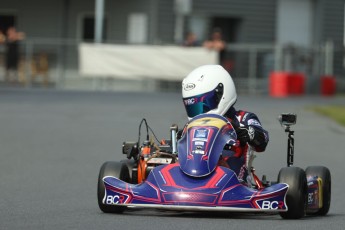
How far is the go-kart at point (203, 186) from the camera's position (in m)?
8.77

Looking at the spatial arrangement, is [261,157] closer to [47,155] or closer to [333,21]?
[47,155]

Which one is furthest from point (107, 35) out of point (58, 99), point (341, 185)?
point (341, 185)

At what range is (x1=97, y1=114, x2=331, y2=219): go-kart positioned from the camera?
8.77m

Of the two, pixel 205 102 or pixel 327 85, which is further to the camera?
pixel 327 85

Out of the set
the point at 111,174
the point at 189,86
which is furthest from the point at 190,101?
the point at 111,174

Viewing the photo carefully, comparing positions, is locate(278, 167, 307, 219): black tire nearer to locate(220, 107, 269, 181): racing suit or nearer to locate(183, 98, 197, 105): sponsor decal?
locate(220, 107, 269, 181): racing suit

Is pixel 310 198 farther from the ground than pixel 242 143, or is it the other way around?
pixel 242 143

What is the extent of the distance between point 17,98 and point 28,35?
35.8 feet

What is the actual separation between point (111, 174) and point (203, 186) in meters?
0.93

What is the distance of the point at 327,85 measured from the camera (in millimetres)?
36906

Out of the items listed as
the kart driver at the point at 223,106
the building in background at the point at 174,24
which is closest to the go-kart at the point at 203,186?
the kart driver at the point at 223,106

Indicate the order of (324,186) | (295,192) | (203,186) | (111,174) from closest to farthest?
(203,186) → (295,192) → (111,174) → (324,186)

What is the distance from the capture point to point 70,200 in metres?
11.0

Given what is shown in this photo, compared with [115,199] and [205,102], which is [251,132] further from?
[115,199]
